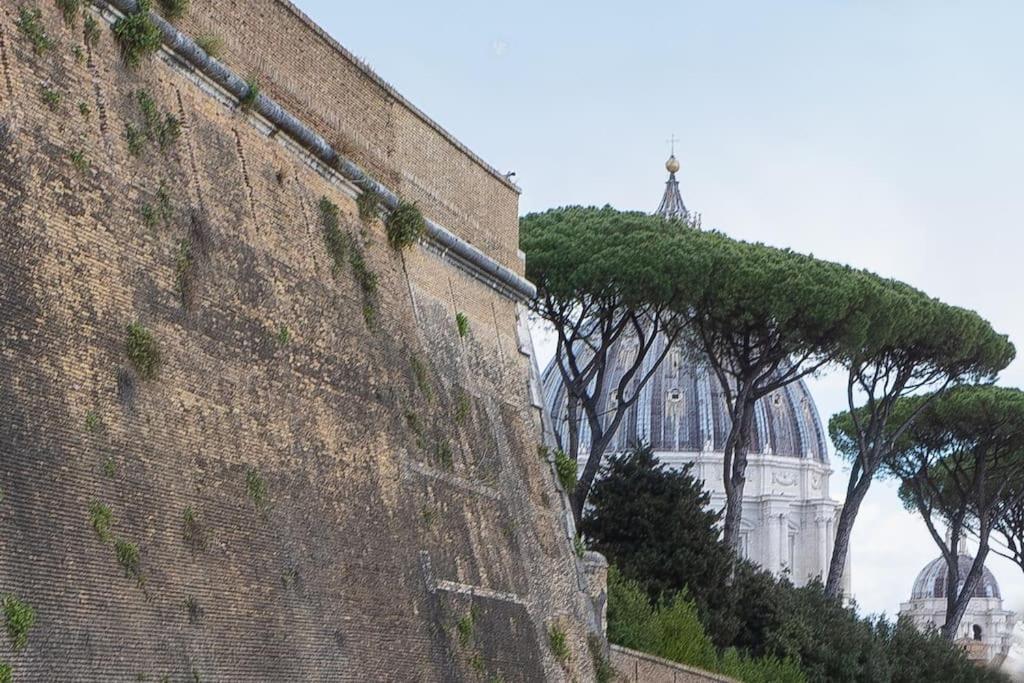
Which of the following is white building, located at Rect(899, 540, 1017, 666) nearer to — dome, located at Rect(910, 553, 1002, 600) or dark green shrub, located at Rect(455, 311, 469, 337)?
dome, located at Rect(910, 553, 1002, 600)

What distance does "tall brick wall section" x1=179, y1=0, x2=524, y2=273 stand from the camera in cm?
1311

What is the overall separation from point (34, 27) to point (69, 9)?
0.51m

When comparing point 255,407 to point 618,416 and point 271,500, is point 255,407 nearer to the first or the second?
point 271,500

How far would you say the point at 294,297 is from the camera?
496 inches

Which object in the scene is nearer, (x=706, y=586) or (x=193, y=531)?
(x=193, y=531)

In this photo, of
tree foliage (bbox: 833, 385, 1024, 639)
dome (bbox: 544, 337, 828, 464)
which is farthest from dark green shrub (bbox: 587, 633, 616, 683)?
dome (bbox: 544, 337, 828, 464)

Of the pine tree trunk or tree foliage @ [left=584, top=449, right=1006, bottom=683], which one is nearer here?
tree foliage @ [left=584, top=449, right=1006, bottom=683]

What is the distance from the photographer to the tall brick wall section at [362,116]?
13109 millimetres

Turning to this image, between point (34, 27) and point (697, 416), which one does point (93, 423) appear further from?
point (697, 416)

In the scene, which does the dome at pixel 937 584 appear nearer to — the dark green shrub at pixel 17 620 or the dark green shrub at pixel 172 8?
the dark green shrub at pixel 172 8

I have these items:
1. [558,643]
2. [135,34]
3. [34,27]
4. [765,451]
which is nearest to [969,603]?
[765,451]

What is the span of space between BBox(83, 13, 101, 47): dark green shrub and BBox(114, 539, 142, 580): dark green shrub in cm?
313

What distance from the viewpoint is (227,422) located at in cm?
1109

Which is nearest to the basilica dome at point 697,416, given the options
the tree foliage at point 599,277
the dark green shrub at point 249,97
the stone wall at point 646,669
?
the tree foliage at point 599,277
